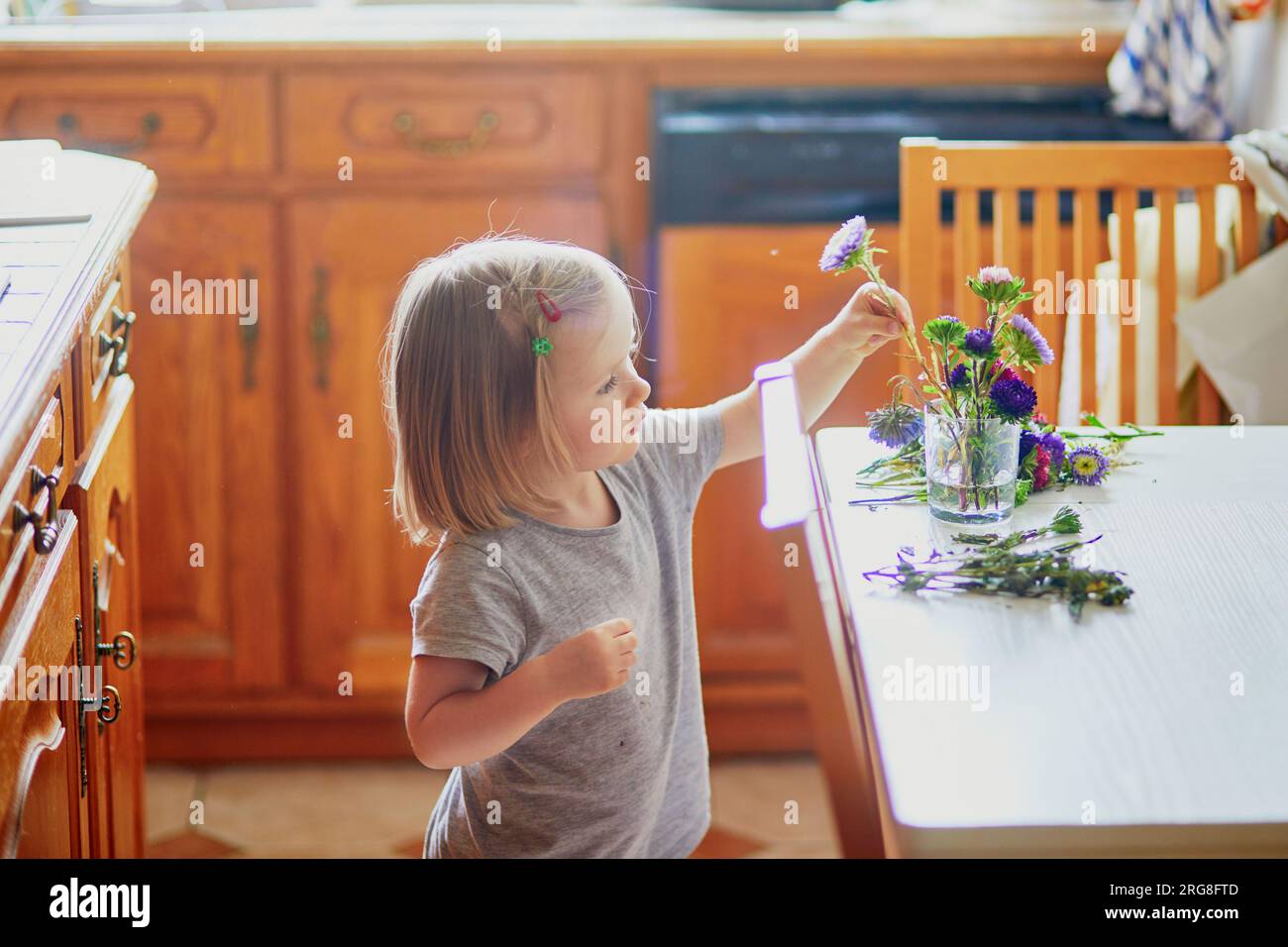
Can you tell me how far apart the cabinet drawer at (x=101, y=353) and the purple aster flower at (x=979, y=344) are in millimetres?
615

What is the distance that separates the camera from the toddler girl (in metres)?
0.88

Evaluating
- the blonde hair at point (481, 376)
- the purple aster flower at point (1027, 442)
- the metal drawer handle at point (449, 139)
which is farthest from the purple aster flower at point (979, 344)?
the metal drawer handle at point (449, 139)

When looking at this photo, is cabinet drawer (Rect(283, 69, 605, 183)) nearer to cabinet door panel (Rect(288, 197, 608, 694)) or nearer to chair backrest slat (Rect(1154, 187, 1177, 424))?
cabinet door panel (Rect(288, 197, 608, 694))

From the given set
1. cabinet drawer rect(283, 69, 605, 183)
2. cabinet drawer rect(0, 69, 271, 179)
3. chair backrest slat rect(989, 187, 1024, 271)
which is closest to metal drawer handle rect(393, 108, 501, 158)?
cabinet drawer rect(283, 69, 605, 183)

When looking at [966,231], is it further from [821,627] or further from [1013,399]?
[821,627]

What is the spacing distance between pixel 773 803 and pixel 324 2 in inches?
53.6

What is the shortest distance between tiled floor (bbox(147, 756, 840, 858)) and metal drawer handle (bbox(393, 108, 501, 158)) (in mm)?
817

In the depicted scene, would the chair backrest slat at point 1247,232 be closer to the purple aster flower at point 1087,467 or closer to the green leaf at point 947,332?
the purple aster flower at point 1087,467

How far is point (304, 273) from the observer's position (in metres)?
1.88

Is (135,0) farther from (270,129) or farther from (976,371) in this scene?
(976,371)

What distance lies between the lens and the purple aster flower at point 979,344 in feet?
2.81

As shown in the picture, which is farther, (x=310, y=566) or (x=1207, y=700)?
(x=310, y=566)
